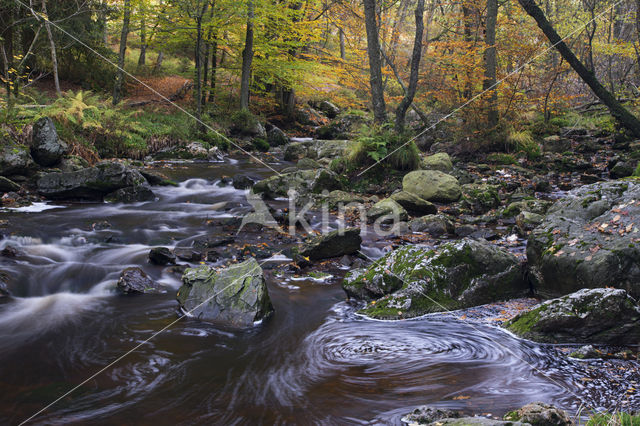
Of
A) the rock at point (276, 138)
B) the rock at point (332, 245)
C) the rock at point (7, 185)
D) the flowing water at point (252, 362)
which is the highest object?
the rock at point (276, 138)

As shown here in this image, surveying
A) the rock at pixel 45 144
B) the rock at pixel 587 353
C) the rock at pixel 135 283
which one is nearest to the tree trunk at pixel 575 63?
the rock at pixel 587 353

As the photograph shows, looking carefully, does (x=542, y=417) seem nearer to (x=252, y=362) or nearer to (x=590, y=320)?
(x=590, y=320)

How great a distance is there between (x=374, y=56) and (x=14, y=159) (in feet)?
33.1

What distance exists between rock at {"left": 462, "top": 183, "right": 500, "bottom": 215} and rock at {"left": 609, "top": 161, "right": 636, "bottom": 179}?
3.51 meters

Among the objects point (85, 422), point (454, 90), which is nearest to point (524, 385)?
point (85, 422)

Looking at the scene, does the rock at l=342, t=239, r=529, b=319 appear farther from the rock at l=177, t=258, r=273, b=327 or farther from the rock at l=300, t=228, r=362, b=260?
the rock at l=300, t=228, r=362, b=260

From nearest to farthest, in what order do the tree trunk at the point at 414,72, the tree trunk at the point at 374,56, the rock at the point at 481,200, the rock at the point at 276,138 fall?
1. the rock at the point at 481,200
2. the tree trunk at the point at 414,72
3. the tree trunk at the point at 374,56
4. the rock at the point at 276,138

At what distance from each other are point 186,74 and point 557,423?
2167cm

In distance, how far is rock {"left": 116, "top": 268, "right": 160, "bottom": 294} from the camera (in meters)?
6.14

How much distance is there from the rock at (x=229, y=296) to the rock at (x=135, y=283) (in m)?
0.82

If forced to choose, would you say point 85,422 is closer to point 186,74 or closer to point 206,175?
point 206,175

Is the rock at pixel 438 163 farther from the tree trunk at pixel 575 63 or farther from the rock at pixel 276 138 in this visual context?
the rock at pixel 276 138

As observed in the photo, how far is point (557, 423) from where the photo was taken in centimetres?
272

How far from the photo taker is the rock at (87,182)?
33.5 ft
